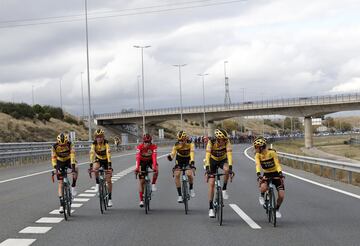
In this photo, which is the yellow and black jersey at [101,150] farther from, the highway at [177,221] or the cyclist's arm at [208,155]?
the cyclist's arm at [208,155]

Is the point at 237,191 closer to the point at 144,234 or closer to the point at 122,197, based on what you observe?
the point at 122,197

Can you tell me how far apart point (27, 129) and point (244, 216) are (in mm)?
69224

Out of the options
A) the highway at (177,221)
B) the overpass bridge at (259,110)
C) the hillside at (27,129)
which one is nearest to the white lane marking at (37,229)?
the highway at (177,221)

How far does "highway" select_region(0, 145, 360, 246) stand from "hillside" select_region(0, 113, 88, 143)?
171 feet

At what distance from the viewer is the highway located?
7.82 m

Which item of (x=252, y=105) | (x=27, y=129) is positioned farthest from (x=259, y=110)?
(x=27, y=129)

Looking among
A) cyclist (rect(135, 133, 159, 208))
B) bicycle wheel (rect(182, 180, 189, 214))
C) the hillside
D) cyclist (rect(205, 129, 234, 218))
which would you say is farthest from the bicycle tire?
the hillside

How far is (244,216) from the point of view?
10109 millimetres

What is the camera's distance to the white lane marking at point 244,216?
903cm

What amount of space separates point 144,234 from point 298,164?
61.7 ft

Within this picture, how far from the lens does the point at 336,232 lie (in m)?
8.34

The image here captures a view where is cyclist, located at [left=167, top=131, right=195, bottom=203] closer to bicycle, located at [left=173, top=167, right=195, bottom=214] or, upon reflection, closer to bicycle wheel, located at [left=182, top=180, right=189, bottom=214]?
bicycle, located at [left=173, top=167, right=195, bottom=214]

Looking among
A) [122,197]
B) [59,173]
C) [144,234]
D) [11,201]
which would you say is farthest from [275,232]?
[11,201]

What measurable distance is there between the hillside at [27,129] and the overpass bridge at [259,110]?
54.1 feet
